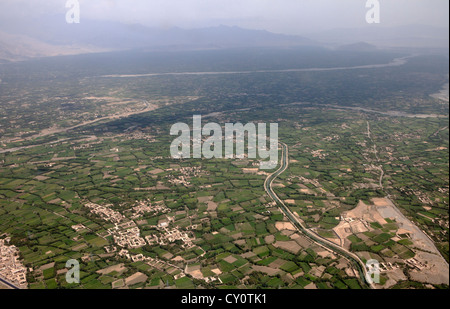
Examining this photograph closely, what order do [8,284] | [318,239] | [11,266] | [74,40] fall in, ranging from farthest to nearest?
[74,40], [318,239], [11,266], [8,284]

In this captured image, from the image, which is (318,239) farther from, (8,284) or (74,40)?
(74,40)

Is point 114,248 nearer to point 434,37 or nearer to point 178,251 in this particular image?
point 178,251

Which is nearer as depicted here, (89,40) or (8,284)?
(8,284)

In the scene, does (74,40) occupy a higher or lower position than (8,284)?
higher

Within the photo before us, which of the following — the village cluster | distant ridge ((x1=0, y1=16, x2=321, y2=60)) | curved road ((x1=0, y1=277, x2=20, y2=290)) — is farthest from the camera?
distant ridge ((x1=0, y1=16, x2=321, y2=60))

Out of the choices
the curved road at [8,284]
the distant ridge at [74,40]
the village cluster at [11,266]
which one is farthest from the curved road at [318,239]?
the distant ridge at [74,40]

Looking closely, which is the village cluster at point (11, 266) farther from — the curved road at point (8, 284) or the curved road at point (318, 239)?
the curved road at point (318, 239)

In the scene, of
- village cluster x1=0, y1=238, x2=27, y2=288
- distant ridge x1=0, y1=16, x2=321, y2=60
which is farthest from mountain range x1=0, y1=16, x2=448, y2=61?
village cluster x1=0, y1=238, x2=27, y2=288

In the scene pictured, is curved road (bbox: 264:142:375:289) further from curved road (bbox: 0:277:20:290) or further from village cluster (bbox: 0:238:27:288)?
curved road (bbox: 0:277:20:290)

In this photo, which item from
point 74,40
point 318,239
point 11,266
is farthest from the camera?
point 74,40

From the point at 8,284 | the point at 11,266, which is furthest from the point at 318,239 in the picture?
the point at 11,266

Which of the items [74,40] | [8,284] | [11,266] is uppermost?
[74,40]
